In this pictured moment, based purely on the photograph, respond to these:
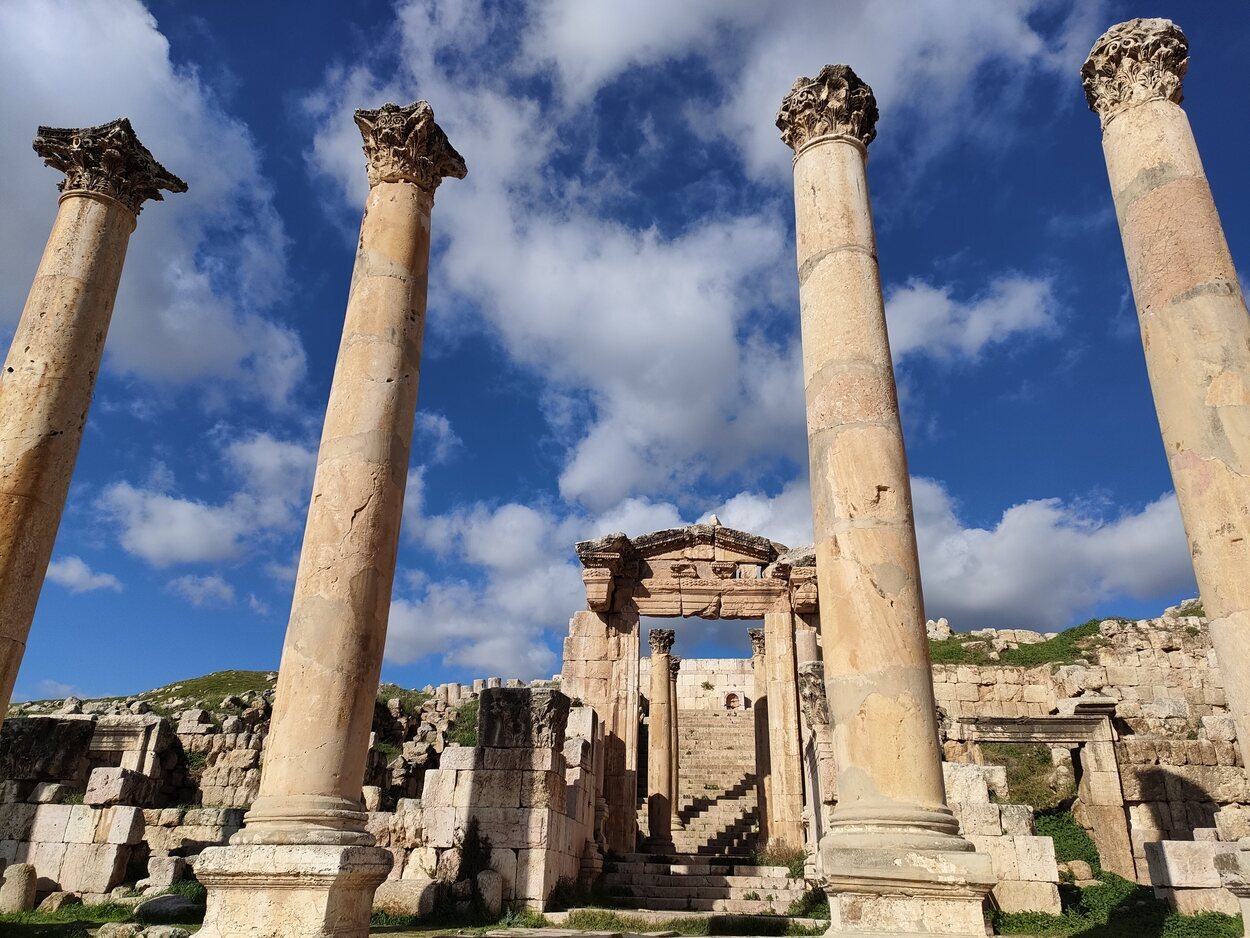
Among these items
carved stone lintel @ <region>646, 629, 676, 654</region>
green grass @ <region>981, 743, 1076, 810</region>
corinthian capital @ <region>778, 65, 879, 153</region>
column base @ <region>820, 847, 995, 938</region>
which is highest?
corinthian capital @ <region>778, 65, 879, 153</region>

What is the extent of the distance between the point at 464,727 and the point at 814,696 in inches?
605

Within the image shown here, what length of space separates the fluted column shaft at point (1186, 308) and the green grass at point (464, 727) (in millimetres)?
18753

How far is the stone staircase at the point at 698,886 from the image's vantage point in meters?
14.3

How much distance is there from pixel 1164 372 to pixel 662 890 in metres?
11.4

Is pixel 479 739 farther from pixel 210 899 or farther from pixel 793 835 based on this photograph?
pixel 793 835

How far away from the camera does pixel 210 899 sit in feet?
25.7

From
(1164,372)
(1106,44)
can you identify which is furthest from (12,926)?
(1106,44)

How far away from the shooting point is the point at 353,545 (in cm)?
923

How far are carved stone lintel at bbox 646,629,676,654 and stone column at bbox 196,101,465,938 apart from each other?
16.4 metres

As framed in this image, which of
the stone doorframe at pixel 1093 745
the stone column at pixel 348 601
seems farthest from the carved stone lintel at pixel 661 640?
the stone column at pixel 348 601

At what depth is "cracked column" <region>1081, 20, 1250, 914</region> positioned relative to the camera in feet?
26.9

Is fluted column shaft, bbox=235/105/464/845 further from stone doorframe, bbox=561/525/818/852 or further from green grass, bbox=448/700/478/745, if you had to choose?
green grass, bbox=448/700/478/745

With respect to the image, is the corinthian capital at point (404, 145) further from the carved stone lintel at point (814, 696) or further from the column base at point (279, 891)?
the carved stone lintel at point (814, 696)

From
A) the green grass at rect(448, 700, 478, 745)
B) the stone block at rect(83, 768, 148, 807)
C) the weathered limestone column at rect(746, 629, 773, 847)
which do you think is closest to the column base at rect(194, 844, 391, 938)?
the stone block at rect(83, 768, 148, 807)
